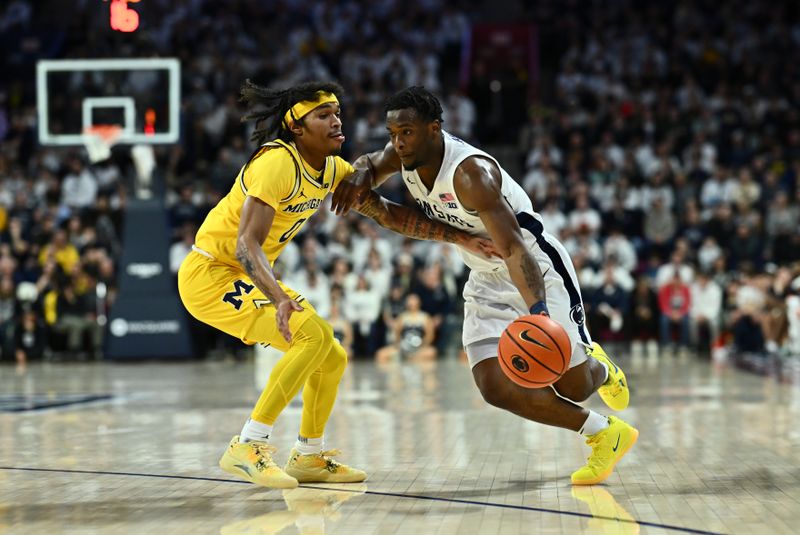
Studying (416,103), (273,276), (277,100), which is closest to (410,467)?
(273,276)

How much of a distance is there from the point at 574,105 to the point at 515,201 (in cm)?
1420

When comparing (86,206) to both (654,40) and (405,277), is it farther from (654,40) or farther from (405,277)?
(654,40)

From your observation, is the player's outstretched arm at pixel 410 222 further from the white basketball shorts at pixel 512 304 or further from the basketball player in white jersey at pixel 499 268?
the white basketball shorts at pixel 512 304

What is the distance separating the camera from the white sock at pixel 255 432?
491 centimetres

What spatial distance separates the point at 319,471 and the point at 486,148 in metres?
15.2

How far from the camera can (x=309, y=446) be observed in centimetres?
513

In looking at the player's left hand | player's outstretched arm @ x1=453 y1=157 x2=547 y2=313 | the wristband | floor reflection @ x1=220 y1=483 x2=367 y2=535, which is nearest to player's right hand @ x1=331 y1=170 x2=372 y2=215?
the player's left hand

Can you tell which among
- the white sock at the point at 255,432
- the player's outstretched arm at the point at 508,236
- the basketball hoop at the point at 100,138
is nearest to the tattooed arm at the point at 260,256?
the white sock at the point at 255,432

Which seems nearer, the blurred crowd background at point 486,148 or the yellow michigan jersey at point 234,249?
the yellow michigan jersey at point 234,249

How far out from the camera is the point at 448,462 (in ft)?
18.3

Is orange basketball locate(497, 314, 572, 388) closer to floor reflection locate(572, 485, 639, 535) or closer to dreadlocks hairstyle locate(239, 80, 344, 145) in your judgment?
floor reflection locate(572, 485, 639, 535)

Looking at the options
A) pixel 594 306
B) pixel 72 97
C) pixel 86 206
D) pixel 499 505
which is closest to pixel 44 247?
pixel 86 206

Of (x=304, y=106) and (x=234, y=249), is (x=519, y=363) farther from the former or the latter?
(x=304, y=106)

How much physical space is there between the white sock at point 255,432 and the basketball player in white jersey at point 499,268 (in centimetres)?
104
